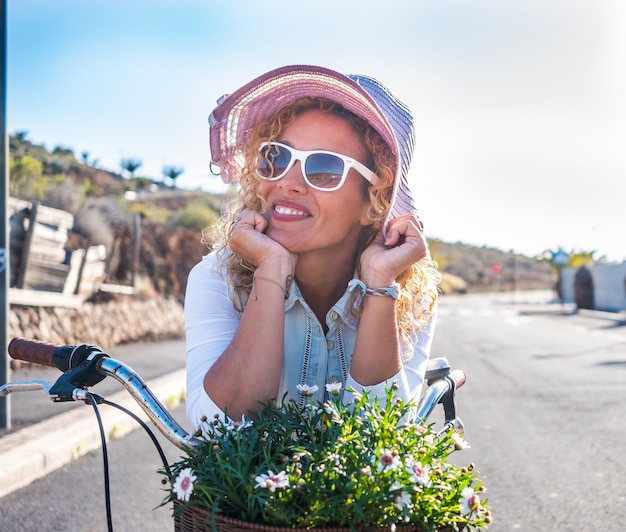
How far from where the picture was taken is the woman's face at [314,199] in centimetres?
230

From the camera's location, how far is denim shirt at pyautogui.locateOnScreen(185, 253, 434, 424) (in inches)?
86.0

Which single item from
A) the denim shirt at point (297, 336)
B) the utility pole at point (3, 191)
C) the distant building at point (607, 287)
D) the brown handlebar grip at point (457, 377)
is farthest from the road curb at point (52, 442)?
the distant building at point (607, 287)

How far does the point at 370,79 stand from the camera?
240 centimetres

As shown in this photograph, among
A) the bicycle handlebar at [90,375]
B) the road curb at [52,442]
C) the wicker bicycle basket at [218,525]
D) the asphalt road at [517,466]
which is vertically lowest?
the asphalt road at [517,466]

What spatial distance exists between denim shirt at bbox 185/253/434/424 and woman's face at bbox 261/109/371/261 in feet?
0.56

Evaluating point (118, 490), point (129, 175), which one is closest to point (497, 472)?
point (118, 490)

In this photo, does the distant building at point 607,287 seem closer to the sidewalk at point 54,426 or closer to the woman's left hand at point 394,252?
the sidewalk at point 54,426

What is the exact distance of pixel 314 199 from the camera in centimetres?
234

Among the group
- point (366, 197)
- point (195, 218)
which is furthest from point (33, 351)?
point (195, 218)

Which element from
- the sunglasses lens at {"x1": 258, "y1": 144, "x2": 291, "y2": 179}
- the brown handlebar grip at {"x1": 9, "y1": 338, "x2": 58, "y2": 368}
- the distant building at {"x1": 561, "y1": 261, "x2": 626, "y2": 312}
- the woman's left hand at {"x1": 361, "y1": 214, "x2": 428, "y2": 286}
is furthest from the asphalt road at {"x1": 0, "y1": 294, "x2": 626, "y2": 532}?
the distant building at {"x1": 561, "y1": 261, "x2": 626, "y2": 312}

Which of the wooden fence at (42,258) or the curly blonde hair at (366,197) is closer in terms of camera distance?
the curly blonde hair at (366,197)

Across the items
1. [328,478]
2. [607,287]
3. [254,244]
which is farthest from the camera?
[607,287]

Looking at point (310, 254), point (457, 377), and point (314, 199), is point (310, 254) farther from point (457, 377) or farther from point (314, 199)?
point (457, 377)

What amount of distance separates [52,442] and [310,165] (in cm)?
389
